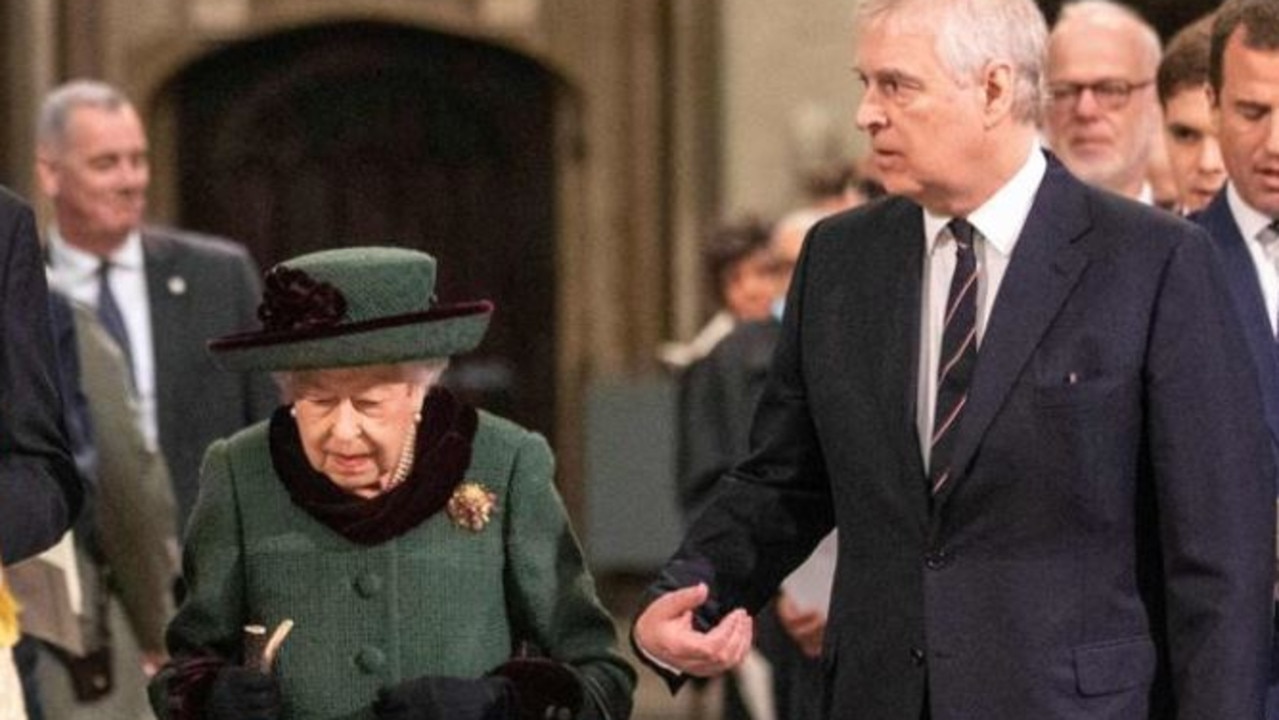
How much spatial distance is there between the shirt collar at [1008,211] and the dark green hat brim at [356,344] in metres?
0.71

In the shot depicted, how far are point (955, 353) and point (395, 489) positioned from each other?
31.5 inches

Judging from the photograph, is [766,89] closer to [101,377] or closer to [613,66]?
[613,66]

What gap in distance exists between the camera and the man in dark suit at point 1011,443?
5.12 metres

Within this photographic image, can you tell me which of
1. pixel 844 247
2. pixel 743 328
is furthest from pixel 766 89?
pixel 844 247

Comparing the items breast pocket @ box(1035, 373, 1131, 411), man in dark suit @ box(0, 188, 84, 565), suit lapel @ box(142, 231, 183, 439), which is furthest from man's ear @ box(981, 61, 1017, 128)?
suit lapel @ box(142, 231, 183, 439)

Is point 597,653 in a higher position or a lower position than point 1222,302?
lower

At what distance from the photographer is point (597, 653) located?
5.39 m

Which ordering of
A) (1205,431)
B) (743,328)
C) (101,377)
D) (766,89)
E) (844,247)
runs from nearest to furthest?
(1205,431) → (844,247) → (101,377) → (743,328) → (766,89)

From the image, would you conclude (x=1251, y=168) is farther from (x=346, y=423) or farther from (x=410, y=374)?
(x=346, y=423)

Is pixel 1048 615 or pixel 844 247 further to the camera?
pixel 844 247

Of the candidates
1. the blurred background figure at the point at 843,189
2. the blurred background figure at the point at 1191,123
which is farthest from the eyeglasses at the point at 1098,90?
the blurred background figure at the point at 843,189

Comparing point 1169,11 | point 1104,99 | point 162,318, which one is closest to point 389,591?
point 1104,99

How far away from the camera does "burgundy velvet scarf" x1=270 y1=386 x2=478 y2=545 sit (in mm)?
5320

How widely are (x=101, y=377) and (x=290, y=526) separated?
7.08ft
